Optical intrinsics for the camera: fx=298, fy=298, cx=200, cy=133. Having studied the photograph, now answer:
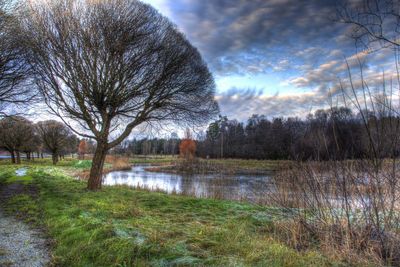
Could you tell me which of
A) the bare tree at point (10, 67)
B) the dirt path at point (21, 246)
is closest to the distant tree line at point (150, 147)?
the bare tree at point (10, 67)

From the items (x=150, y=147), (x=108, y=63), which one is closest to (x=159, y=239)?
(x=108, y=63)

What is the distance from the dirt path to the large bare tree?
6253mm

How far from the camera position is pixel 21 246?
19.3 feet

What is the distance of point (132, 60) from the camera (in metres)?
12.6

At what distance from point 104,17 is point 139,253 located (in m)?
9.74

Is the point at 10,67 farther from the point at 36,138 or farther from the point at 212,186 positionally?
the point at 36,138

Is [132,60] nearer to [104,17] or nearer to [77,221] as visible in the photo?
[104,17]

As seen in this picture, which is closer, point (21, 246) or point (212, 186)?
point (21, 246)

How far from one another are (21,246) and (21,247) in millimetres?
64

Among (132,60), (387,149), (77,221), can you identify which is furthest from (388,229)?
(132,60)

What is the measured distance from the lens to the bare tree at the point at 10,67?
473 inches

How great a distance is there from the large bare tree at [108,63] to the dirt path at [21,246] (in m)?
6.25

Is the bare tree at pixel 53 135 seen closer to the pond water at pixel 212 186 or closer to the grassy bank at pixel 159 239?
the pond water at pixel 212 186

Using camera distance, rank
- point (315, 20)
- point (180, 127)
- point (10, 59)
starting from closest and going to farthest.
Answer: point (315, 20)
point (10, 59)
point (180, 127)
